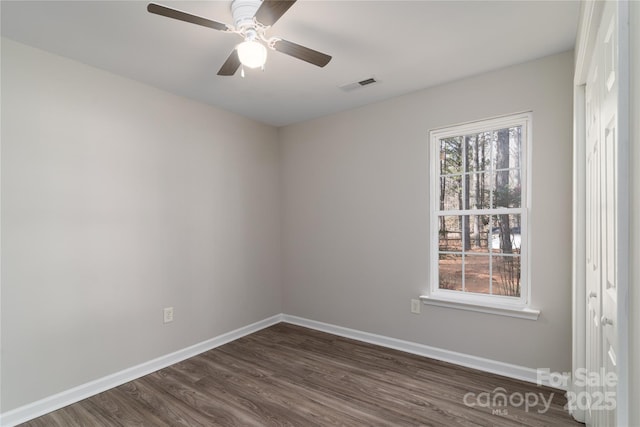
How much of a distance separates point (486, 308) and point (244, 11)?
285cm

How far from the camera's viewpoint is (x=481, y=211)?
2.84 m

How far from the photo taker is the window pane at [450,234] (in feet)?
9.80

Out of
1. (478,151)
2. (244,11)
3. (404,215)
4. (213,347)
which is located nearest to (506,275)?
(404,215)

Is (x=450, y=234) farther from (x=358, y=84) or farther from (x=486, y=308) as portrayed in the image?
(x=358, y=84)

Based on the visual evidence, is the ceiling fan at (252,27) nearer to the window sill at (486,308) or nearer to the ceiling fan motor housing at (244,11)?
the ceiling fan motor housing at (244,11)

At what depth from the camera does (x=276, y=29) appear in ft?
6.85

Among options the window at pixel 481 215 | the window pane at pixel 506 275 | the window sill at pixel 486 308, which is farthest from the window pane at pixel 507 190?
the window sill at pixel 486 308

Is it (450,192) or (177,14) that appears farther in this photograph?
(450,192)

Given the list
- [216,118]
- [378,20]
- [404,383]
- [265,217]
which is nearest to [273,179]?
[265,217]

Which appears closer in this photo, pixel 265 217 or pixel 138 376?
pixel 138 376

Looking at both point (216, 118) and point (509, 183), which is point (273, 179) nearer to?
point (216, 118)

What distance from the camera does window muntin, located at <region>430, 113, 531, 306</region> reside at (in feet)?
8.77

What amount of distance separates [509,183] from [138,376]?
11.8ft

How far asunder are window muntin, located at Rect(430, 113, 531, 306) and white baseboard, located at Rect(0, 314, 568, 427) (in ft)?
1.74
